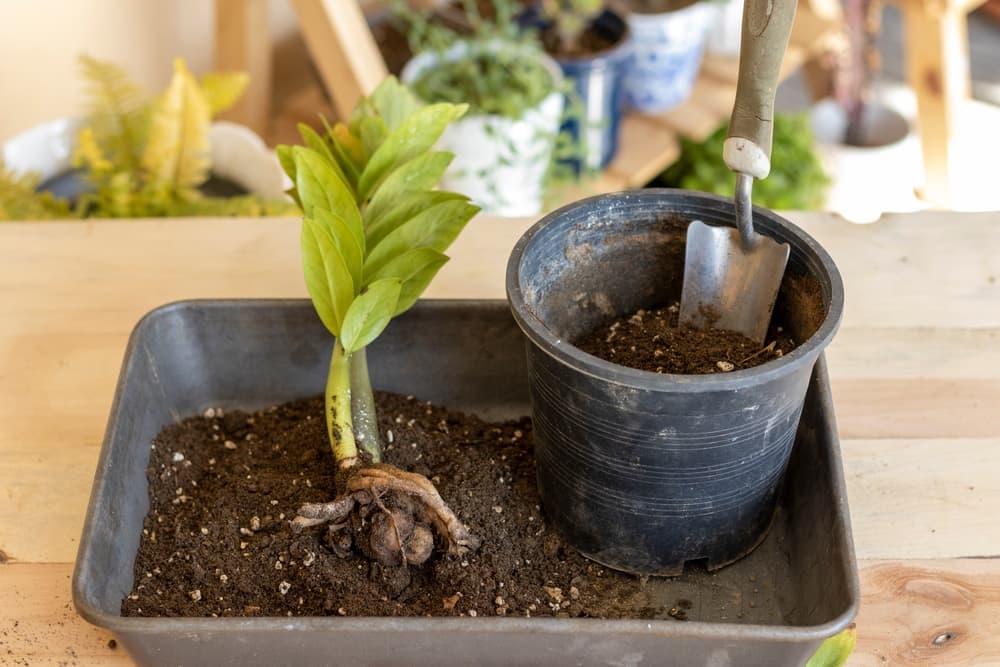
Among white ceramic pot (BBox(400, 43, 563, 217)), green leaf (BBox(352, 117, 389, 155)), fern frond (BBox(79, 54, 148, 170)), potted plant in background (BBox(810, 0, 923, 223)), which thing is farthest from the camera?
potted plant in background (BBox(810, 0, 923, 223))

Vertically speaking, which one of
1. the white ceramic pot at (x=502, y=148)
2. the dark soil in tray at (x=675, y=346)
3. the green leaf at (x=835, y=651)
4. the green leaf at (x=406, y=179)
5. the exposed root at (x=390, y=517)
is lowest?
the white ceramic pot at (x=502, y=148)

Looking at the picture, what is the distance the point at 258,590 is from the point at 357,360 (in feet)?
0.55

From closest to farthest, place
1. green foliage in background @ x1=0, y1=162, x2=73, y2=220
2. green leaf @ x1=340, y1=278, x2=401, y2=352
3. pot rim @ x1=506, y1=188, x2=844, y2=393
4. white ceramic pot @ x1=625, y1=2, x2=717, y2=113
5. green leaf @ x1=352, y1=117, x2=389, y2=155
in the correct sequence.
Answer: pot rim @ x1=506, y1=188, x2=844, y2=393 < green leaf @ x1=340, y1=278, x2=401, y2=352 < green leaf @ x1=352, y1=117, x2=389, y2=155 < green foliage in background @ x1=0, y1=162, x2=73, y2=220 < white ceramic pot @ x1=625, y1=2, x2=717, y2=113

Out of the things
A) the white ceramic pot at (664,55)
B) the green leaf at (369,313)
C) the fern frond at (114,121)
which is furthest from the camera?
the white ceramic pot at (664,55)

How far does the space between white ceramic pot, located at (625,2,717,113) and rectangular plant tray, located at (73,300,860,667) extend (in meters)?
0.93


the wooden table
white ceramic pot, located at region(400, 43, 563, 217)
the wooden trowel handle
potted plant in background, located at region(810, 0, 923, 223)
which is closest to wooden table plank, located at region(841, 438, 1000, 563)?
the wooden table

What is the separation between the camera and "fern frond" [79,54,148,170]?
120 centimetres

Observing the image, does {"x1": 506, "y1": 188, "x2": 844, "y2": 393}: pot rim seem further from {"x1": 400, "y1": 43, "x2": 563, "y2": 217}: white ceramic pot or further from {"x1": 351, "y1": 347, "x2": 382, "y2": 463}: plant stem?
{"x1": 400, "y1": 43, "x2": 563, "y2": 217}: white ceramic pot

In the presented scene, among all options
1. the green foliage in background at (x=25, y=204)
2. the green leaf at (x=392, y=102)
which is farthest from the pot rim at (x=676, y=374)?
the green foliage in background at (x=25, y=204)

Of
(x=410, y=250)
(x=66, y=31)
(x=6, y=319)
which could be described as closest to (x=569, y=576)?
(x=410, y=250)

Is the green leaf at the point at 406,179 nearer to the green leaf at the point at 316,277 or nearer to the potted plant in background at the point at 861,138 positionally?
the green leaf at the point at 316,277

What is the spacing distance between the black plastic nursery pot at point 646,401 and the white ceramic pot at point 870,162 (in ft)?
4.15

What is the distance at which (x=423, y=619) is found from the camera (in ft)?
1.80

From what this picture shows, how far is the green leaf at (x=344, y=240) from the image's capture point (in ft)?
2.15
